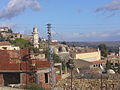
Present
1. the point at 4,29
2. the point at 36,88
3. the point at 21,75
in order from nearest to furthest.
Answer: the point at 36,88, the point at 21,75, the point at 4,29

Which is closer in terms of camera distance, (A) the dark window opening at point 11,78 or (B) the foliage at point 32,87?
(B) the foliage at point 32,87

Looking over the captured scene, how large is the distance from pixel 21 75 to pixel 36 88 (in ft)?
10.4

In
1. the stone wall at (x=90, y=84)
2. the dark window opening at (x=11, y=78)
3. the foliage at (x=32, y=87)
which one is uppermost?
the dark window opening at (x=11, y=78)

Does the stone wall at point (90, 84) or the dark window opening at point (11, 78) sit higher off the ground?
the dark window opening at point (11, 78)

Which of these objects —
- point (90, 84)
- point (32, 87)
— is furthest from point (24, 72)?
point (90, 84)

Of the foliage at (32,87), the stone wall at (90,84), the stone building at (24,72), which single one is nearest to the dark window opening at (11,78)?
the stone building at (24,72)

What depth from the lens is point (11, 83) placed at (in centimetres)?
2855

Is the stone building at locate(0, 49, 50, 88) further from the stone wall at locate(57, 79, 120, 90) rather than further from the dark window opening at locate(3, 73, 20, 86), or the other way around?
the stone wall at locate(57, 79, 120, 90)

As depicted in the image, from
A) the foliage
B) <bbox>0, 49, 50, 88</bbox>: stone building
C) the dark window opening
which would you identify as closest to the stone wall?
<bbox>0, 49, 50, 88</bbox>: stone building

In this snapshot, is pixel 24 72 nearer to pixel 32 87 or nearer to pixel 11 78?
pixel 11 78

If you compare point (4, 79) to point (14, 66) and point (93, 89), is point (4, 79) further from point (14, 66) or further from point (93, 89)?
point (93, 89)

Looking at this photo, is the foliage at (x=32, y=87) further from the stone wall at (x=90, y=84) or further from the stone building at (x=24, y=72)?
the stone wall at (x=90, y=84)

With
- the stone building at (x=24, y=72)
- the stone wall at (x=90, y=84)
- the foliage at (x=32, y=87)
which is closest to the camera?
the foliage at (x=32, y=87)

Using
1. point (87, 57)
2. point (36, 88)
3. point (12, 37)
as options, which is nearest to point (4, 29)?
point (12, 37)
